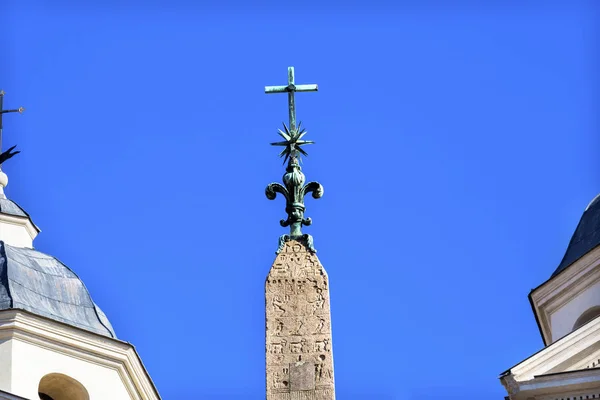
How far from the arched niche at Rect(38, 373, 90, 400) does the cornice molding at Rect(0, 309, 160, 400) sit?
1.36ft

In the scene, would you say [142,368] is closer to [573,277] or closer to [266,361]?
[573,277]

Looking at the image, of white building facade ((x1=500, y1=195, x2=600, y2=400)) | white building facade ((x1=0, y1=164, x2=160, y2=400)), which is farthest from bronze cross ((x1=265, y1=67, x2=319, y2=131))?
white building facade ((x1=0, y1=164, x2=160, y2=400))

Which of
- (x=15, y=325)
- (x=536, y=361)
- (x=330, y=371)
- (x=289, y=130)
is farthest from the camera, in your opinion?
(x=15, y=325)

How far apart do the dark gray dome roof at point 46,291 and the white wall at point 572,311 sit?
24.1 ft

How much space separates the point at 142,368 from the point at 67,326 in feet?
4.69

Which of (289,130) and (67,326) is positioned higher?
(67,326)

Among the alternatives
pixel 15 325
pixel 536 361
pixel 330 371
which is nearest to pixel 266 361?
pixel 330 371

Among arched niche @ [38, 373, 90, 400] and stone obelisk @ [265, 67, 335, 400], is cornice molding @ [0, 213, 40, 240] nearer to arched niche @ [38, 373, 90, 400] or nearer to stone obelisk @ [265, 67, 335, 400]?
arched niche @ [38, 373, 90, 400]

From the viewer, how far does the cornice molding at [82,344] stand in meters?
37.3

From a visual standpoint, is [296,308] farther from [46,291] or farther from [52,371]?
[46,291]

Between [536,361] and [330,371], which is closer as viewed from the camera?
[330,371]

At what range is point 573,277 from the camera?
37344 mm

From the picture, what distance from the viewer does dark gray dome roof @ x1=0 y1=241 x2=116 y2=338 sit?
3816 cm

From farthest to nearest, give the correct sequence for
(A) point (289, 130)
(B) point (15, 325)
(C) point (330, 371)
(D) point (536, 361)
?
1. (B) point (15, 325)
2. (D) point (536, 361)
3. (A) point (289, 130)
4. (C) point (330, 371)
